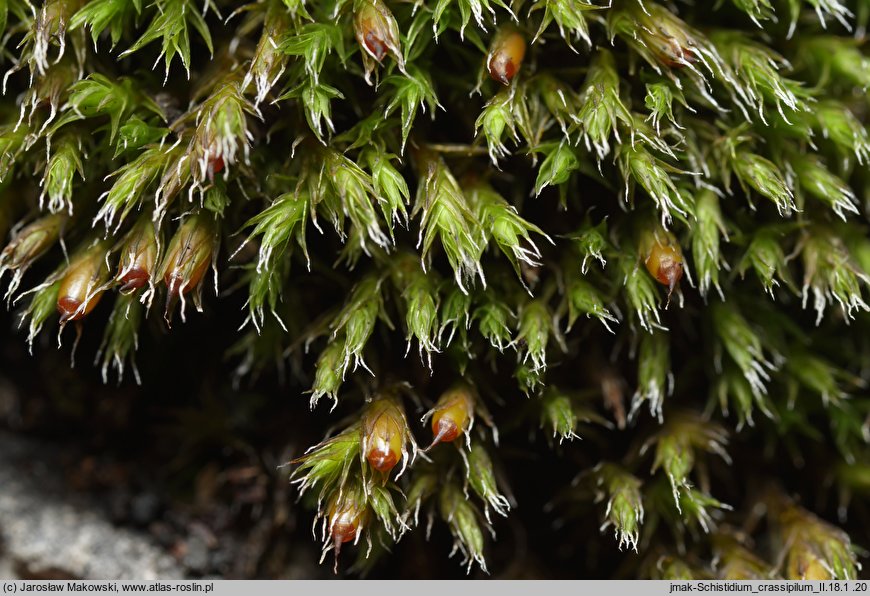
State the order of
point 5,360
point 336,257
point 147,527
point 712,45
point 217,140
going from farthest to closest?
point 5,360 → point 147,527 → point 336,257 → point 712,45 → point 217,140

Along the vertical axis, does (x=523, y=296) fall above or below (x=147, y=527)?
above

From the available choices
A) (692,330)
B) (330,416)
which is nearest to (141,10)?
(330,416)

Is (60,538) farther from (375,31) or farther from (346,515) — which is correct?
(375,31)

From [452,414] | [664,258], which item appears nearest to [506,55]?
[664,258]

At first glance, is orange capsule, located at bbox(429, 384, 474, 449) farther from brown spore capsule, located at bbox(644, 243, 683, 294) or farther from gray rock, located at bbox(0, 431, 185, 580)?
gray rock, located at bbox(0, 431, 185, 580)

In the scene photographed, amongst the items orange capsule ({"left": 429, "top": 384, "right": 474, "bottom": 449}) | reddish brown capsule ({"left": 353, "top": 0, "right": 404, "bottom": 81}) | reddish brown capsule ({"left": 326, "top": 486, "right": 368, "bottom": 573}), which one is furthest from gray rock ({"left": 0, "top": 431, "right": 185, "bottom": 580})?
reddish brown capsule ({"left": 353, "top": 0, "right": 404, "bottom": 81})

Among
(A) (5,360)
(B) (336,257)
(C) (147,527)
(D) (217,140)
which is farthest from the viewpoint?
(A) (5,360)

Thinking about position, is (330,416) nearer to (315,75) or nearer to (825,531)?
(315,75)
